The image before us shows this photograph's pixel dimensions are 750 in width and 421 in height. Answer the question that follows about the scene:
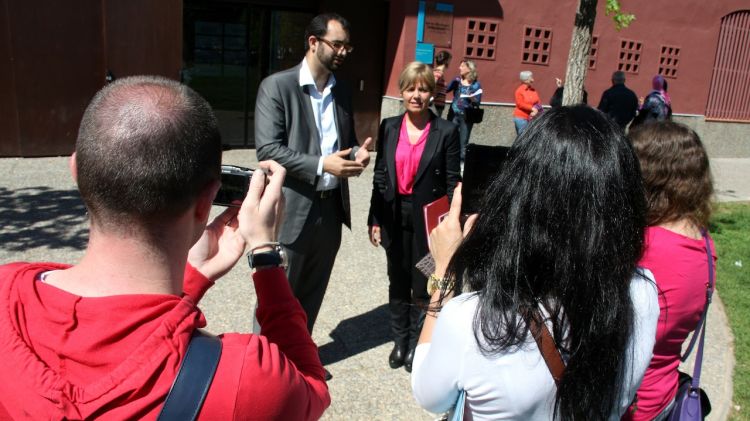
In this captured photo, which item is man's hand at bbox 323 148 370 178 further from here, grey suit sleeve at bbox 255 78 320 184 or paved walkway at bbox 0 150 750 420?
paved walkway at bbox 0 150 750 420

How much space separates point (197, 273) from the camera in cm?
155

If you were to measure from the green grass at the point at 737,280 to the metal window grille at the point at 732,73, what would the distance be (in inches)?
285

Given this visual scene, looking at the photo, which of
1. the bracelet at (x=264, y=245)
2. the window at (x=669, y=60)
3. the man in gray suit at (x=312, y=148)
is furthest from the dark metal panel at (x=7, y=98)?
the window at (x=669, y=60)

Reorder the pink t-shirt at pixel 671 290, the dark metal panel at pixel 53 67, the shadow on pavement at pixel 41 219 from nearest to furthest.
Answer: the pink t-shirt at pixel 671 290 → the shadow on pavement at pixel 41 219 → the dark metal panel at pixel 53 67

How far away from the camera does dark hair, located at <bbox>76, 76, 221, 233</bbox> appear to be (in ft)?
3.73

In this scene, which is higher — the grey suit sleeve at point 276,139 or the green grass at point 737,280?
the grey suit sleeve at point 276,139

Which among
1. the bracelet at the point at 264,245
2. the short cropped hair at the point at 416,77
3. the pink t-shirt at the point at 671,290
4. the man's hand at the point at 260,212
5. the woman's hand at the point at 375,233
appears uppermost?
the short cropped hair at the point at 416,77

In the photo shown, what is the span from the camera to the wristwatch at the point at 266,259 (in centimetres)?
137

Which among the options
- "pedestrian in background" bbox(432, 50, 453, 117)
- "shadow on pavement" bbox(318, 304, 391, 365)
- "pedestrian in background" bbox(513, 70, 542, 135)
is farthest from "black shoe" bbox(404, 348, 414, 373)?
"pedestrian in background" bbox(513, 70, 542, 135)

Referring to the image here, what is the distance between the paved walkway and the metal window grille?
1193 cm

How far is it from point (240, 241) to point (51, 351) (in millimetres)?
566

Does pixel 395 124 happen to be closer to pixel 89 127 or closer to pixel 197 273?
pixel 197 273

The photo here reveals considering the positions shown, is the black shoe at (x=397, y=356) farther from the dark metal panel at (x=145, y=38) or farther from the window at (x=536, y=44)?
the window at (x=536, y=44)

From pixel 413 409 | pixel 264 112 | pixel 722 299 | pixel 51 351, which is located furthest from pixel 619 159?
pixel 722 299
